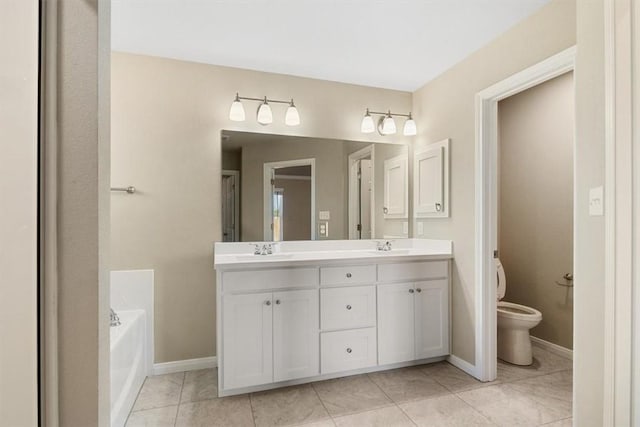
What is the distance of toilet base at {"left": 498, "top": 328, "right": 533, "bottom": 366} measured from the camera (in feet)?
7.99

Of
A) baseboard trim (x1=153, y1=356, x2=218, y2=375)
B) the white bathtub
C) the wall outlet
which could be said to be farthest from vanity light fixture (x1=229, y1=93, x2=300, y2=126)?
baseboard trim (x1=153, y1=356, x2=218, y2=375)

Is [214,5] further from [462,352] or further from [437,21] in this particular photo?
[462,352]

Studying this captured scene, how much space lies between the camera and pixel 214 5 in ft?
5.92

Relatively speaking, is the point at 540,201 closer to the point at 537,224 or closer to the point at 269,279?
the point at 537,224

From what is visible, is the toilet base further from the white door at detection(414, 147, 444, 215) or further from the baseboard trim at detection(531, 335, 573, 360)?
the white door at detection(414, 147, 444, 215)

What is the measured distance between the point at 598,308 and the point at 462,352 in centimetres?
148

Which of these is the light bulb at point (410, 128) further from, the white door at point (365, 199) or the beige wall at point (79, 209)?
the beige wall at point (79, 209)

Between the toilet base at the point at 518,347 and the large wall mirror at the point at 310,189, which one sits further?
the large wall mirror at the point at 310,189

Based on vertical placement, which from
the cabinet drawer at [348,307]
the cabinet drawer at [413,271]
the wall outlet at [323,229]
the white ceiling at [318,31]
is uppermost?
the white ceiling at [318,31]

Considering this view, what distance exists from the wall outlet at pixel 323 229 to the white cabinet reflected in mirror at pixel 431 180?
86 centimetres

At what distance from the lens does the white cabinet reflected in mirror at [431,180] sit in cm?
257

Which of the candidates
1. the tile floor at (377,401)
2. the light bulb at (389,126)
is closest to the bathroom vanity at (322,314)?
the tile floor at (377,401)

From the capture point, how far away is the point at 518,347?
2.45m

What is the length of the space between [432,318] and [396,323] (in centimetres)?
33
